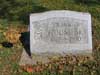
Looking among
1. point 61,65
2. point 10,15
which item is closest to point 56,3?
point 10,15

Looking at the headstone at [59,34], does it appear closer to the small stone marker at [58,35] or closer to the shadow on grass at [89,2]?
the small stone marker at [58,35]

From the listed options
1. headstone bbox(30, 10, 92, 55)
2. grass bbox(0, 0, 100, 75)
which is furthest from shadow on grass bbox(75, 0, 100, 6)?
headstone bbox(30, 10, 92, 55)

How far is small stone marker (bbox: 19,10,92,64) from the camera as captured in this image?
27.1ft

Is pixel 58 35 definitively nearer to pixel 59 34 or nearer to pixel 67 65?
pixel 59 34

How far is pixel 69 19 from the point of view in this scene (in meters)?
8.29

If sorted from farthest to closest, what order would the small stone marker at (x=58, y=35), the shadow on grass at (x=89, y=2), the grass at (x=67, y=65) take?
the shadow on grass at (x=89, y=2) → the small stone marker at (x=58, y=35) → the grass at (x=67, y=65)

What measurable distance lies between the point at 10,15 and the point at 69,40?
3.33 meters

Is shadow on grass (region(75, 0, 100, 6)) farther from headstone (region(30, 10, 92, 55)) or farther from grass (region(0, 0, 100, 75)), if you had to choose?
headstone (region(30, 10, 92, 55))

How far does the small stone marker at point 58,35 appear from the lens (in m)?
8.27

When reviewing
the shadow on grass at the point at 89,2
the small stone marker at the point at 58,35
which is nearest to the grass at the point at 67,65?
the shadow on grass at the point at 89,2

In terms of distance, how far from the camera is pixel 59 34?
8.37 m

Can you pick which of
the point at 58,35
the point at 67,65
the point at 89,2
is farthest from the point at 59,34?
the point at 89,2

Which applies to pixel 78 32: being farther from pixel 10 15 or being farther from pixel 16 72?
pixel 10 15

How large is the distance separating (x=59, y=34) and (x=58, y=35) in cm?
3
